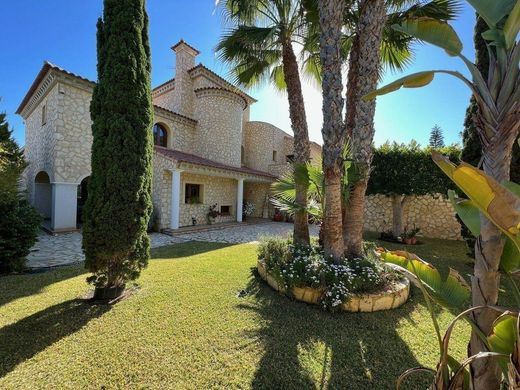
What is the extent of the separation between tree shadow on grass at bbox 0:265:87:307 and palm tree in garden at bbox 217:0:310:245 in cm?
646

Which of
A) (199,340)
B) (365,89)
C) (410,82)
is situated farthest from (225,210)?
(410,82)

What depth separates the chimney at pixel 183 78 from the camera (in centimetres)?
1792

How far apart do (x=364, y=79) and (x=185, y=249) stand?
8242 mm

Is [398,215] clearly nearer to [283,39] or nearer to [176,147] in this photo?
[283,39]

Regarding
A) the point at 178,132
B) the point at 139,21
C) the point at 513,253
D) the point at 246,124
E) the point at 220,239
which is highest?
the point at 246,124

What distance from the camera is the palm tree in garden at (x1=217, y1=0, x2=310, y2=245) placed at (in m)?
7.30

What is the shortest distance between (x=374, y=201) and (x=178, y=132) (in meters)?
14.7

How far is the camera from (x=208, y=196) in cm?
1602

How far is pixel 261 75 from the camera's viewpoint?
917 centimetres

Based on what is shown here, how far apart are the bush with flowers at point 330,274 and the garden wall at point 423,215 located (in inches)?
385

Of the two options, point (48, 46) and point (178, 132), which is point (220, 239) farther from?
point (48, 46)

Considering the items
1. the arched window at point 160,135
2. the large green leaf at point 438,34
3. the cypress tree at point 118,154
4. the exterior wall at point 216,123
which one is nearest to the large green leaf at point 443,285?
the large green leaf at point 438,34

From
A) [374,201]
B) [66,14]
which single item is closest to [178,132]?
[66,14]

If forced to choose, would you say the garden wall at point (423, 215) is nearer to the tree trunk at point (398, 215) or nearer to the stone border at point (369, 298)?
the tree trunk at point (398, 215)
